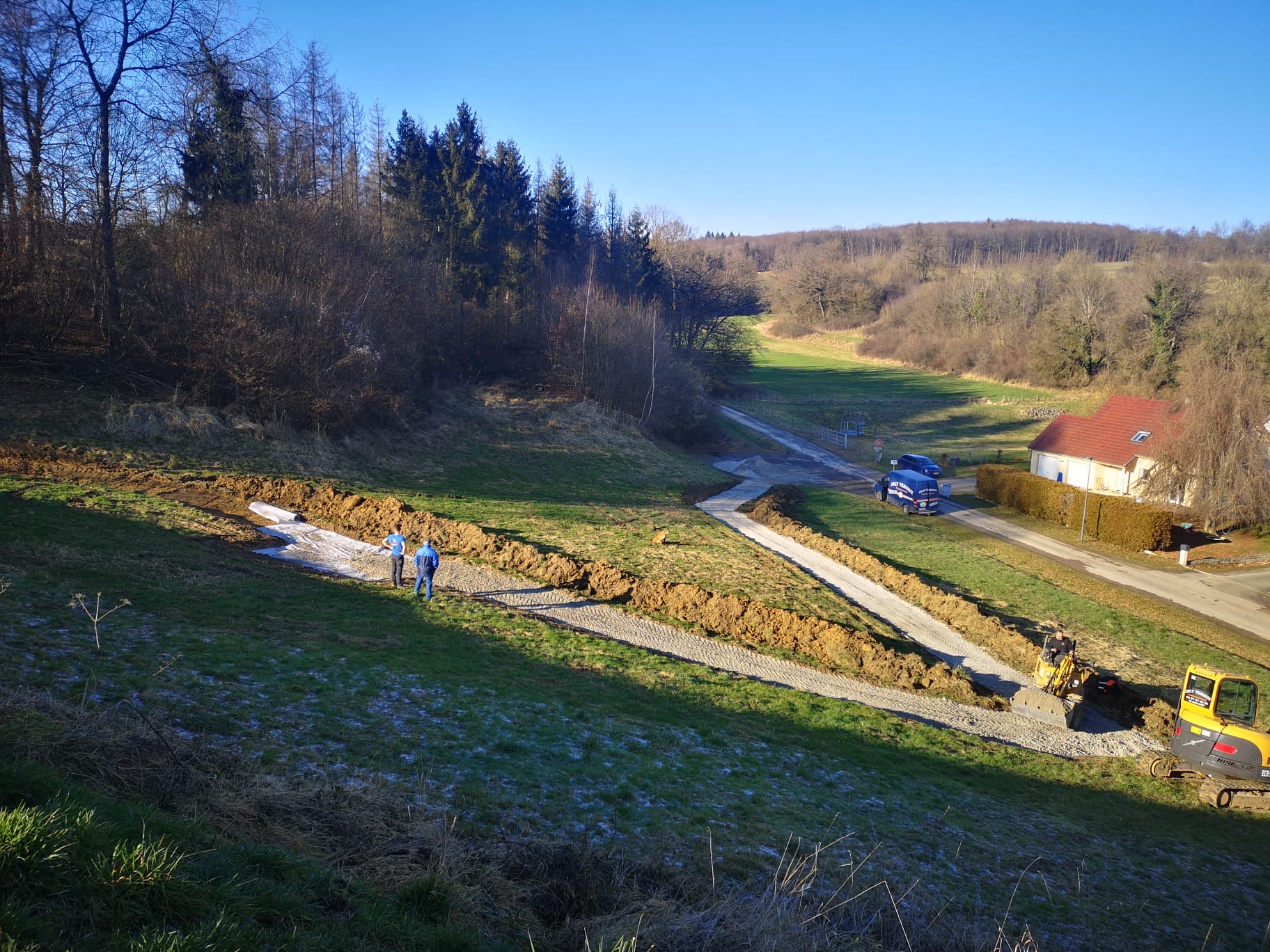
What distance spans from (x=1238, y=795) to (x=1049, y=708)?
11.2 ft

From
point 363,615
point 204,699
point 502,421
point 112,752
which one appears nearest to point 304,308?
point 502,421

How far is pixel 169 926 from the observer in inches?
161

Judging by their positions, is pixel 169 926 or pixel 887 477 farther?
pixel 887 477

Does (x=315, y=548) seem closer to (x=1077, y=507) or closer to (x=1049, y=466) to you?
(x=1077, y=507)

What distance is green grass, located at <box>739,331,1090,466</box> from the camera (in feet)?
194

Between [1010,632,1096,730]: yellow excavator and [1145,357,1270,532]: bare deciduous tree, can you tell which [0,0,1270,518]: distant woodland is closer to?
[1145,357,1270,532]: bare deciduous tree

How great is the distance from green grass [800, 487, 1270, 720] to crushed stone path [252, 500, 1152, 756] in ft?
14.1

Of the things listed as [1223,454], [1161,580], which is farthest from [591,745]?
[1223,454]

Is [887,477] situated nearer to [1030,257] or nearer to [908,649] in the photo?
[908,649]

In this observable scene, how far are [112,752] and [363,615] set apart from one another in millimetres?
8485

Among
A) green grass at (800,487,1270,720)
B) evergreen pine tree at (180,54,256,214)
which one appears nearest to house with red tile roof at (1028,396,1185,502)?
green grass at (800,487,1270,720)

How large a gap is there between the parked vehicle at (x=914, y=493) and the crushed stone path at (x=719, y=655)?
21.5m

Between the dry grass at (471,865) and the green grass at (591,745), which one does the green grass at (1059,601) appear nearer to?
the green grass at (591,745)

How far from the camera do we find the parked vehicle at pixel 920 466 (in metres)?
41.8
